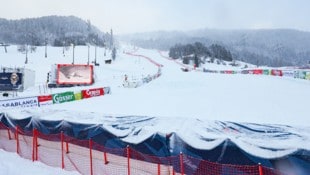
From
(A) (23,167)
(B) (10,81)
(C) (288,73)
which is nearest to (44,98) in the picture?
(B) (10,81)

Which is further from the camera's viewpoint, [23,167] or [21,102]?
[21,102]

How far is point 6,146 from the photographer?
1543 centimetres

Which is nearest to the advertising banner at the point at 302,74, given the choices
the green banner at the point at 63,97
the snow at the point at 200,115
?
the snow at the point at 200,115

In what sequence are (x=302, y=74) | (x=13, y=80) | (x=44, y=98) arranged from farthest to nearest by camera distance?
(x=302, y=74) → (x=13, y=80) → (x=44, y=98)

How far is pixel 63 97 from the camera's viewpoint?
31.5 meters

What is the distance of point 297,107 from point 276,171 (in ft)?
66.3

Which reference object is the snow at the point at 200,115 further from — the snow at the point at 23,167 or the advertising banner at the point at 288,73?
the advertising banner at the point at 288,73

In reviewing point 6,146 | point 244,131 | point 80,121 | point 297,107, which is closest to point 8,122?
point 6,146

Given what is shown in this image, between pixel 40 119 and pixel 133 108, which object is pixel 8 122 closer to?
pixel 40 119

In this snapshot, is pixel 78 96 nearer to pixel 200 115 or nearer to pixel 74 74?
pixel 200 115

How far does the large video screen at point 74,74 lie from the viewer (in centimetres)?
5125

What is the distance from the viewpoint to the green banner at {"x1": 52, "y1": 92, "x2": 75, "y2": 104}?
30469 millimetres

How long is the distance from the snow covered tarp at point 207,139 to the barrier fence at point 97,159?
8.0 inches

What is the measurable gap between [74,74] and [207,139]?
4344 centimetres
